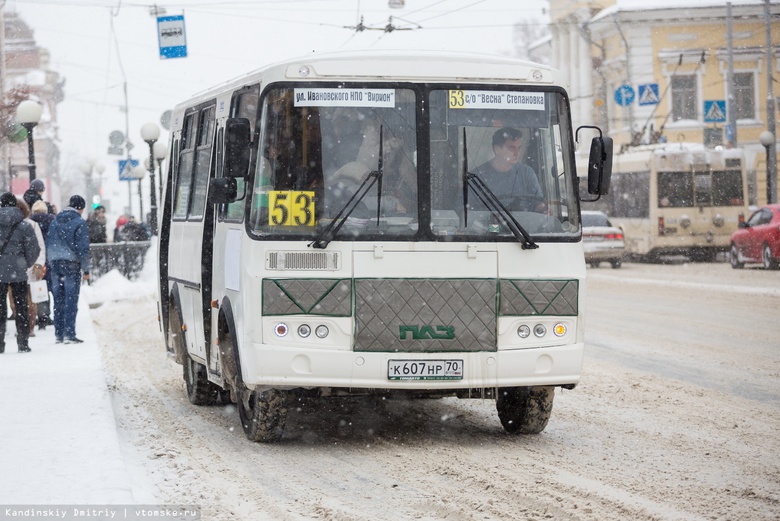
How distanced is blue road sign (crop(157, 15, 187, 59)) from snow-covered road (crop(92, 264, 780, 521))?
16.8 meters

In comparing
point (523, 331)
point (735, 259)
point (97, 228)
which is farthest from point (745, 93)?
point (523, 331)

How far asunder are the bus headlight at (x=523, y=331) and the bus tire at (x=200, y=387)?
135 inches

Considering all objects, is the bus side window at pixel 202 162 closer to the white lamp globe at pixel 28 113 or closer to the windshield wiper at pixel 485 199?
the windshield wiper at pixel 485 199

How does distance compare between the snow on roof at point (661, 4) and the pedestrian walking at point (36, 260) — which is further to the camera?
the snow on roof at point (661, 4)

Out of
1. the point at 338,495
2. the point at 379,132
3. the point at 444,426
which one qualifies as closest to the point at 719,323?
the point at 444,426

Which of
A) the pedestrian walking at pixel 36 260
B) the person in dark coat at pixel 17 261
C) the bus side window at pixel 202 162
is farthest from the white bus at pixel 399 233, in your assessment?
the pedestrian walking at pixel 36 260

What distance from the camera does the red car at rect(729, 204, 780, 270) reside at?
31203mm

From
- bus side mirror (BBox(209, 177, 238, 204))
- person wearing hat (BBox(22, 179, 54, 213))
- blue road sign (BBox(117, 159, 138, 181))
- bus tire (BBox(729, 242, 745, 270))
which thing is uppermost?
blue road sign (BBox(117, 159, 138, 181))

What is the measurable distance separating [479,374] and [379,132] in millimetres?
1806

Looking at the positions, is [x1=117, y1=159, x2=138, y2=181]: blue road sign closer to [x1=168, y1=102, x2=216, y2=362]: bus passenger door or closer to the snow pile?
the snow pile

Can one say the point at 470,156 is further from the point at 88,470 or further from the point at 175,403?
the point at 175,403

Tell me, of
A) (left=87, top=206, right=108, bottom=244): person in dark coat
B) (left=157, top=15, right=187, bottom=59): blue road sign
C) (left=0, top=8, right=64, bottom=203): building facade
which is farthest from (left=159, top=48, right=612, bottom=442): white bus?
(left=0, top=8, right=64, bottom=203): building facade

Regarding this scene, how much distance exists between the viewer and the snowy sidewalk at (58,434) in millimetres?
7057

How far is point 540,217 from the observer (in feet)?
30.0
